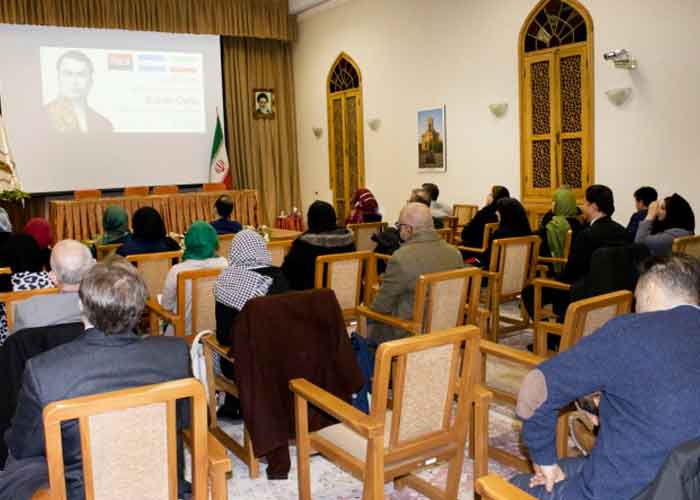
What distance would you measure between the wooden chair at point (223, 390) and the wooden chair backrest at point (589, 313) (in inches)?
55.5

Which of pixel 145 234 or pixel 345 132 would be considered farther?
pixel 345 132

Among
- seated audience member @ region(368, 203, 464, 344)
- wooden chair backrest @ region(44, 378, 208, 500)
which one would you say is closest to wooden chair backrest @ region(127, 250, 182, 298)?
seated audience member @ region(368, 203, 464, 344)

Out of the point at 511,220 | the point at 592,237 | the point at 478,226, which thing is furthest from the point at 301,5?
the point at 592,237

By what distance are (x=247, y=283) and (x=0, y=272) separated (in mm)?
1590

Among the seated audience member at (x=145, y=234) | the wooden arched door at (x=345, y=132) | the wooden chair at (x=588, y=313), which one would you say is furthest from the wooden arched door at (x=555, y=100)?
the wooden chair at (x=588, y=313)

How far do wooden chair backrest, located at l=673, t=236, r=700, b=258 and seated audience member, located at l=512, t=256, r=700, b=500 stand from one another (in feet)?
8.76

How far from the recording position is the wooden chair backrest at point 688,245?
4.33 metres

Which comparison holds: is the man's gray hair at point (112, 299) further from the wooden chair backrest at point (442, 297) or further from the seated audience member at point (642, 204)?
the seated audience member at point (642, 204)

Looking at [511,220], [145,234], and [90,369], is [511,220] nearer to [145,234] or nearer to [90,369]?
[145,234]

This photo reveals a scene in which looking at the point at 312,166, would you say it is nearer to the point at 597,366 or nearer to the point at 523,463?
the point at 523,463

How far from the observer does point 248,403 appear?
2912mm

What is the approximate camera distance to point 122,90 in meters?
10.7

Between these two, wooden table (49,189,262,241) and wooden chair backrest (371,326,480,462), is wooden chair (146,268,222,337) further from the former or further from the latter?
wooden table (49,189,262,241)

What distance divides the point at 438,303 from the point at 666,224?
226cm
